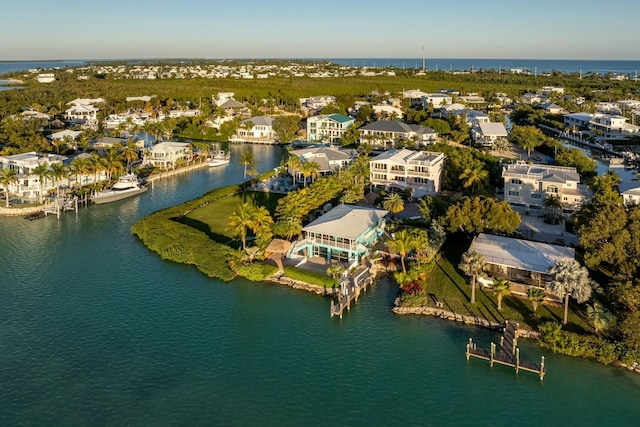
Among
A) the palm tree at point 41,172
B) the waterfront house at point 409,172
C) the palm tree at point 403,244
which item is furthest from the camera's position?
the waterfront house at point 409,172

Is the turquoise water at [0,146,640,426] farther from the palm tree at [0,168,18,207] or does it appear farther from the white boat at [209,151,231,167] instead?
the white boat at [209,151,231,167]

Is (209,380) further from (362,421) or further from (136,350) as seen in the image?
(362,421)

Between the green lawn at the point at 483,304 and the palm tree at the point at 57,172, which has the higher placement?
the palm tree at the point at 57,172

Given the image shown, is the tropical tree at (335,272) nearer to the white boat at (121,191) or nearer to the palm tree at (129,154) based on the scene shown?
the white boat at (121,191)

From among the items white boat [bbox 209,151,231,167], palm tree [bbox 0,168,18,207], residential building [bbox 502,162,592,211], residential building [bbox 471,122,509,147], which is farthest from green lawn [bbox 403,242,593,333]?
residential building [bbox 471,122,509,147]

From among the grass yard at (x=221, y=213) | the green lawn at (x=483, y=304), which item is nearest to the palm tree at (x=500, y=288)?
the green lawn at (x=483, y=304)

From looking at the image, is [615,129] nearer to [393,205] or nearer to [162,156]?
Result: [393,205]

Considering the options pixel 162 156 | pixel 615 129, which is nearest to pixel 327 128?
pixel 162 156
